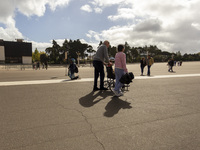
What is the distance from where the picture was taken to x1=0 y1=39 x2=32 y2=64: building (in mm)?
66438

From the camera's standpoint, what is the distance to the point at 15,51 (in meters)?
68.0

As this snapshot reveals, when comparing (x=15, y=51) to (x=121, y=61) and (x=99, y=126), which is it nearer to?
(x=121, y=61)

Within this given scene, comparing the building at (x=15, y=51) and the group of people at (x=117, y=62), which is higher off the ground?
the building at (x=15, y=51)

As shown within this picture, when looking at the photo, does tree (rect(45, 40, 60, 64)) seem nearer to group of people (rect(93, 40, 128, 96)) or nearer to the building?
the building

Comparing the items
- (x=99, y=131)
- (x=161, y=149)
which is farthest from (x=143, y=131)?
(x=99, y=131)

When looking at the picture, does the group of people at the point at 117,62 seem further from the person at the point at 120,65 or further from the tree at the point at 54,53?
the tree at the point at 54,53

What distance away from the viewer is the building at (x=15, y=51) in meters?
66.4

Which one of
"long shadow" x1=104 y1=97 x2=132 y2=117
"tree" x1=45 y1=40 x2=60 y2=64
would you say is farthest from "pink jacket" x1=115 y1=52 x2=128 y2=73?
"tree" x1=45 y1=40 x2=60 y2=64

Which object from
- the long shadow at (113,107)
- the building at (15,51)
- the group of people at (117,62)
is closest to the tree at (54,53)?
the building at (15,51)

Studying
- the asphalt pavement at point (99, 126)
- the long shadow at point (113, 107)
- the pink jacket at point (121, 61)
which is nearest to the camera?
the asphalt pavement at point (99, 126)

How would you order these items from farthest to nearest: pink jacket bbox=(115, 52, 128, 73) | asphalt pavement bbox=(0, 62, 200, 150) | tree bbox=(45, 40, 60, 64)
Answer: tree bbox=(45, 40, 60, 64), pink jacket bbox=(115, 52, 128, 73), asphalt pavement bbox=(0, 62, 200, 150)

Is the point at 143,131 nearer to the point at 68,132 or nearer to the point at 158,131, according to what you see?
the point at 158,131

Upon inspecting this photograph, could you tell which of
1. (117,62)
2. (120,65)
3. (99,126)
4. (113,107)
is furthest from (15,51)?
(99,126)

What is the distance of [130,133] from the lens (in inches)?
92.1
